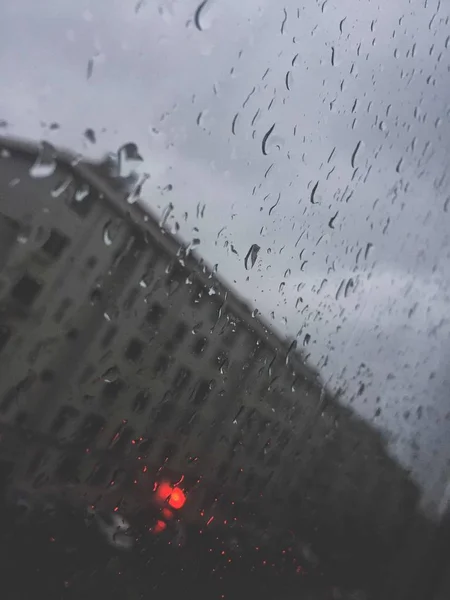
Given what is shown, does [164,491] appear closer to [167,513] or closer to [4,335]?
[167,513]

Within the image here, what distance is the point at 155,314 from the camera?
2.25 metres

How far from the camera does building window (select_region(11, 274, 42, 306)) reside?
1753 millimetres

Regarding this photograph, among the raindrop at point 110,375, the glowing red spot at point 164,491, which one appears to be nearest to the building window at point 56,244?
the raindrop at point 110,375

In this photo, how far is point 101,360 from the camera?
80.7 inches

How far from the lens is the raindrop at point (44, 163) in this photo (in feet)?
5.91

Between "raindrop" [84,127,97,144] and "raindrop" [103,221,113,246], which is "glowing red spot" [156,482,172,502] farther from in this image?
Result: "raindrop" [84,127,97,144]

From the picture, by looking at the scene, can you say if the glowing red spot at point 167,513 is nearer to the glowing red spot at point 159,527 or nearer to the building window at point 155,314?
the glowing red spot at point 159,527

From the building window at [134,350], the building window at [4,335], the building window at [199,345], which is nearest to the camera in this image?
the building window at [4,335]

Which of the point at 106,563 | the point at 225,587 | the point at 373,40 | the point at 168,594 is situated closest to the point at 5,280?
the point at 106,563

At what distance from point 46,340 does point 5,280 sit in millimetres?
237

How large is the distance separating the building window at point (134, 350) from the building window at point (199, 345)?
0.92 ft

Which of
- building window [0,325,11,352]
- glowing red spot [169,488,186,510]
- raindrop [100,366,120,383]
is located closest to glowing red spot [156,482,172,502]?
glowing red spot [169,488,186,510]

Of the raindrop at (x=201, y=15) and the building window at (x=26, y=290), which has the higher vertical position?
the raindrop at (x=201, y=15)

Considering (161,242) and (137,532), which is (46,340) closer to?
(161,242)
